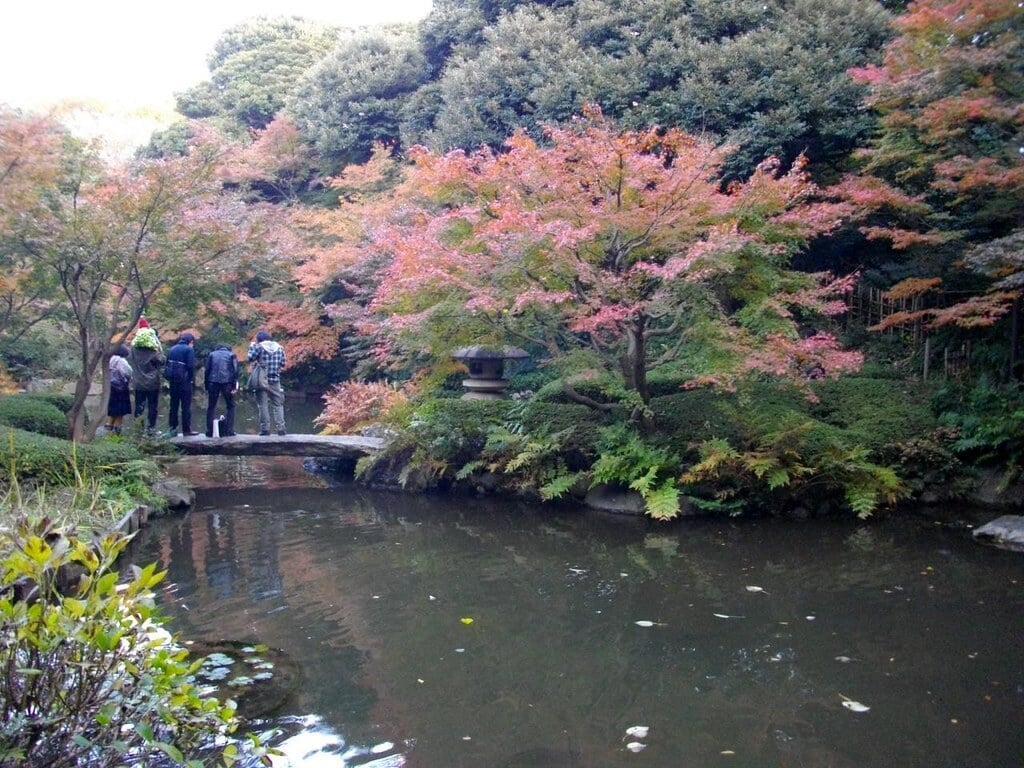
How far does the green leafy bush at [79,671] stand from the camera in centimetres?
253

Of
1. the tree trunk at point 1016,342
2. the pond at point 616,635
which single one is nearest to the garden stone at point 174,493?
the pond at point 616,635

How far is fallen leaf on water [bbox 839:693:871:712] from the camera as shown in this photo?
409 cm

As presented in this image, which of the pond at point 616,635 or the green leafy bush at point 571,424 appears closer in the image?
the pond at point 616,635

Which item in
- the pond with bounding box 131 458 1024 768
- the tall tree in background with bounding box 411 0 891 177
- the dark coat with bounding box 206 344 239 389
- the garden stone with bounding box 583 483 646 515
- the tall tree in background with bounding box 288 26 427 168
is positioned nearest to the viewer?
the pond with bounding box 131 458 1024 768

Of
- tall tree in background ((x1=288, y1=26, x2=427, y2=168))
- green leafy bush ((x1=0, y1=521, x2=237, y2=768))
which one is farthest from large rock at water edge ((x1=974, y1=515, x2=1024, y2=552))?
tall tree in background ((x1=288, y1=26, x2=427, y2=168))

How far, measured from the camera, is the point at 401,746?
380cm

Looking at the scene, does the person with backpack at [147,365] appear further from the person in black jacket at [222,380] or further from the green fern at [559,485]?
the green fern at [559,485]

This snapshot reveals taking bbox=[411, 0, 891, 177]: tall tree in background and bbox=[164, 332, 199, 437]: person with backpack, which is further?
bbox=[411, 0, 891, 177]: tall tree in background

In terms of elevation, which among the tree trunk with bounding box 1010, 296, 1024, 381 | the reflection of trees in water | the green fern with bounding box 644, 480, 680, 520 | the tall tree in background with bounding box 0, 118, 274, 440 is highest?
the tall tree in background with bounding box 0, 118, 274, 440

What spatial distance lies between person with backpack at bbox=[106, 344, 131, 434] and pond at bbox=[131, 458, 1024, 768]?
8.14 feet

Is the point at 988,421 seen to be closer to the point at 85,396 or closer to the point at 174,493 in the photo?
the point at 174,493

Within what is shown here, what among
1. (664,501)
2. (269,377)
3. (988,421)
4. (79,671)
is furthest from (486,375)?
(79,671)

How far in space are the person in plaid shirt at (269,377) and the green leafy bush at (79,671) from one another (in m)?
7.51

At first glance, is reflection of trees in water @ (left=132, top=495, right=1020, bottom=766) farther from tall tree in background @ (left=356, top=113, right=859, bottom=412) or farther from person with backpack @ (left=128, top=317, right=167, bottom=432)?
person with backpack @ (left=128, top=317, right=167, bottom=432)
